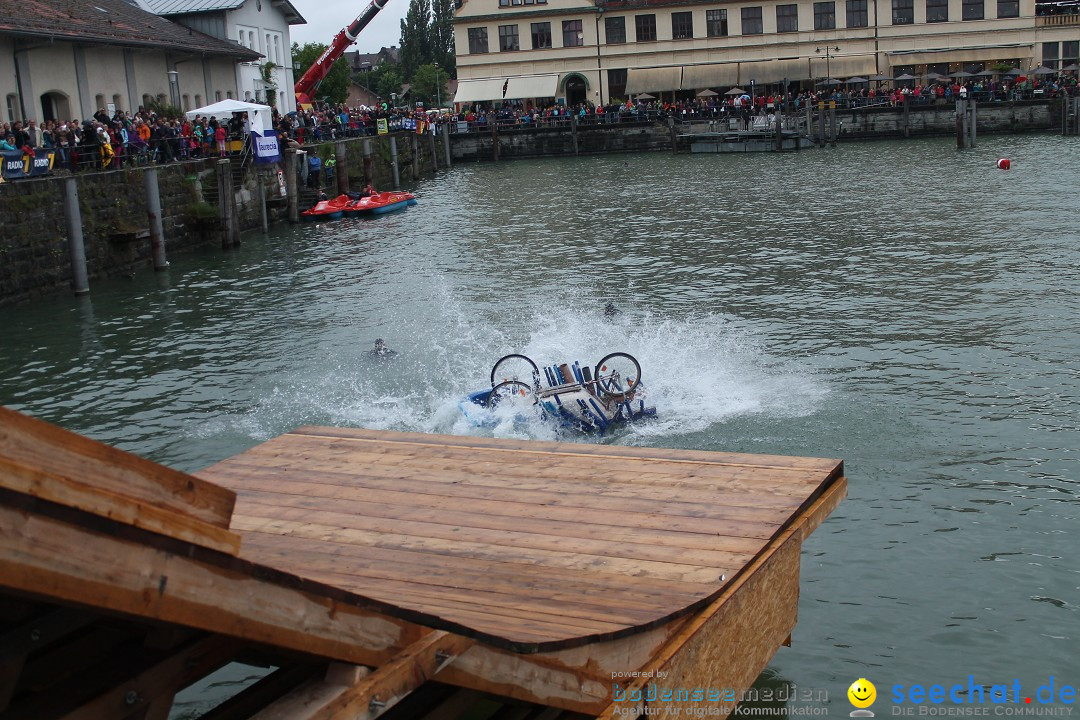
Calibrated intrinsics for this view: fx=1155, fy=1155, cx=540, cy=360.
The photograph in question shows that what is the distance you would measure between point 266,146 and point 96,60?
7901 millimetres

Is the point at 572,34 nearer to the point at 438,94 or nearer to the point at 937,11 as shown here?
the point at 937,11

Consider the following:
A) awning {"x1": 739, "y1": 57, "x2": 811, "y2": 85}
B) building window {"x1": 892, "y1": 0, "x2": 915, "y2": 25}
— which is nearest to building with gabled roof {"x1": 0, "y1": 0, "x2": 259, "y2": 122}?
awning {"x1": 739, "y1": 57, "x2": 811, "y2": 85}

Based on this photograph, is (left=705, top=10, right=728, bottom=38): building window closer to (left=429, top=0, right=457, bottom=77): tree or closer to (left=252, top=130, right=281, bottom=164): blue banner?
(left=252, top=130, right=281, bottom=164): blue banner

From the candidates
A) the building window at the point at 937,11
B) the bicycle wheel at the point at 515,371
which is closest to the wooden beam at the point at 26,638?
the bicycle wheel at the point at 515,371

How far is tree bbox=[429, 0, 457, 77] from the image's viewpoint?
151125mm

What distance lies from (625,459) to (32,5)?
36019 millimetres

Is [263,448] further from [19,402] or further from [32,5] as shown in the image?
[32,5]

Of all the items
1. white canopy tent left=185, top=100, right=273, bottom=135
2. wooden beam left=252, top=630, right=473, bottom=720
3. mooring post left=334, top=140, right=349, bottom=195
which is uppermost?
white canopy tent left=185, top=100, right=273, bottom=135

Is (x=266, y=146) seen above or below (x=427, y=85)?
below

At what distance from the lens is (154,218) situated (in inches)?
1133

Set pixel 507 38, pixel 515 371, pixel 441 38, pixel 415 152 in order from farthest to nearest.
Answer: pixel 441 38 → pixel 507 38 → pixel 415 152 → pixel 515 371

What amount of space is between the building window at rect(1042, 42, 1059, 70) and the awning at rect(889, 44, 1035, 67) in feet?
2.88

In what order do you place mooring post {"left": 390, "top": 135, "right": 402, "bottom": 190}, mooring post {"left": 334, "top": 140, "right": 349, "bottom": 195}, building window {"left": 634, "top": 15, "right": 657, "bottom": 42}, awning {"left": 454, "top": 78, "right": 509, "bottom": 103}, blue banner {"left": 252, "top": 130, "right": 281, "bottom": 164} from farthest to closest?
awning {"left": 454, "top": 78, "right": 509, "bottom": 103}, building window {"left": 634, "top": 15, "right": 657, "bottom": 42}, mooring post {"left": 390, "top": 135, "right": 402, "bottom": 190}, mooring post {"left": 334, "top": 140, "right": 349, "bottom": 195}, blue banner {"left": 252, "top": 130, "right": 281, "bottom": 164}

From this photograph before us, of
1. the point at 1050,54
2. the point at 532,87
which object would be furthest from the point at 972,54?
the point at 532,87
